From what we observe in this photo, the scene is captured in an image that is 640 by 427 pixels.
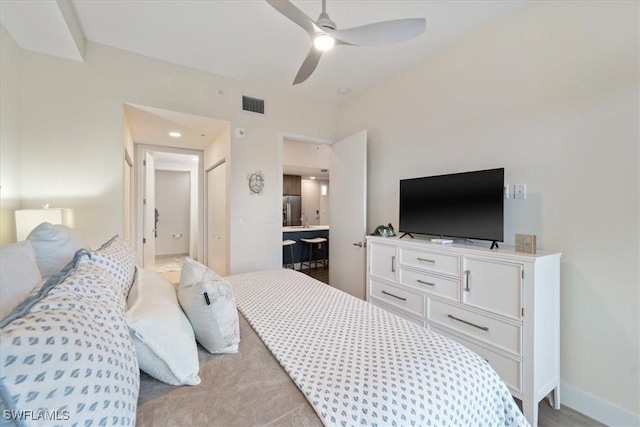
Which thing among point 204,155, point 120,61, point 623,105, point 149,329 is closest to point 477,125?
point 623,105

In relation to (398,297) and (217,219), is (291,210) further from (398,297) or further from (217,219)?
(398,297)

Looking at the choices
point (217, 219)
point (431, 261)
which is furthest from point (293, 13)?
point (217, 219)

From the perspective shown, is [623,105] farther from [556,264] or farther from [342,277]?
[342,277]

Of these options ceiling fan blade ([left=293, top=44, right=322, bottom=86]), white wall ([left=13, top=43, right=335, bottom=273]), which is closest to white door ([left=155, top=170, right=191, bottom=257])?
white wall ([left=13, top=43, right=335, bottom=273])

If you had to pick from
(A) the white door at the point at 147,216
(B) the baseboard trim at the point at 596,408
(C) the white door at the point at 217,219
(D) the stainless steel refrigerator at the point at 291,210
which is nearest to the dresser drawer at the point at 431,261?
(B) the baseboard trim at the point at 596,408

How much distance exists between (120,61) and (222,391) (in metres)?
3.17

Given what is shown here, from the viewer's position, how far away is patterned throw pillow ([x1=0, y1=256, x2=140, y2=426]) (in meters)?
0.48

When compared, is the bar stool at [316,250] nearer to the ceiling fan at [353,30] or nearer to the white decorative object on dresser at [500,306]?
the white decorative object on dresser at [500,306]

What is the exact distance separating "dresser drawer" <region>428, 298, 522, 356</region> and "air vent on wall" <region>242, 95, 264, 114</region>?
9.58 ft

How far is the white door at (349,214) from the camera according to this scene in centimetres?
327

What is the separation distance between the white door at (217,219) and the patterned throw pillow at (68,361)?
275 cm

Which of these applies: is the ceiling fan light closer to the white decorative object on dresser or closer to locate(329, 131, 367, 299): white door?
locate(329, 131, 367, 299): white door

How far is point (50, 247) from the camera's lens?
1395 millimetres

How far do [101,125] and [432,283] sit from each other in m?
3.38
